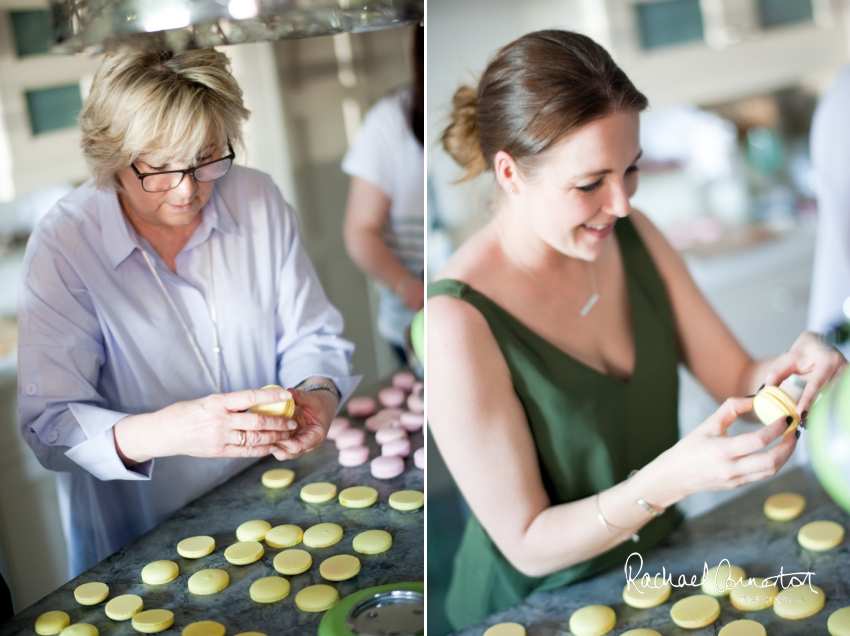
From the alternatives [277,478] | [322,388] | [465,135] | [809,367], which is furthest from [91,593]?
[809,367]

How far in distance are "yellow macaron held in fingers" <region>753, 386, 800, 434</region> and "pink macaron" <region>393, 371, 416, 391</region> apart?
19.4 inches

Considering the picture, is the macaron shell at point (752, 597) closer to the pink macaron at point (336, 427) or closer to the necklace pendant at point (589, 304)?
the necklace pendant at point (589, 304)

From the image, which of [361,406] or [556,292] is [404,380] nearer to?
[361,406]

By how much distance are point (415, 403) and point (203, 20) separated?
2.02 ft

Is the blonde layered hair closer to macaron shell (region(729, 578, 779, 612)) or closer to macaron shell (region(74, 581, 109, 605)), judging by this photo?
macaron shell (region(74, 581, 109, 605))

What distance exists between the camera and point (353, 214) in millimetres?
1111

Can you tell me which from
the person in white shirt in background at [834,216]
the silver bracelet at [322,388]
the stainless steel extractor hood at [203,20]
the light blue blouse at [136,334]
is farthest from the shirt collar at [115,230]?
the person in white shirt in background at [834,216]

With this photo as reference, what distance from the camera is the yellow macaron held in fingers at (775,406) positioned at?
0.83 meters

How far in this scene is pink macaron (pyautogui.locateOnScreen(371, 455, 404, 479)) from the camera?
1.06m

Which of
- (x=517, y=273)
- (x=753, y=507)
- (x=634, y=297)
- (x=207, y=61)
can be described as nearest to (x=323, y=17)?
(x=207, y=61)

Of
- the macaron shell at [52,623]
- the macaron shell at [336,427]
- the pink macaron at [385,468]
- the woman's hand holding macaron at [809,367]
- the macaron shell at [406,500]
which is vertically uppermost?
the woman's hand holding macaron at [809,367]

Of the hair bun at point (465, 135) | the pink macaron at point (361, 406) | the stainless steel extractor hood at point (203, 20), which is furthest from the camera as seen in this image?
the pink macaron at point (361, 406)

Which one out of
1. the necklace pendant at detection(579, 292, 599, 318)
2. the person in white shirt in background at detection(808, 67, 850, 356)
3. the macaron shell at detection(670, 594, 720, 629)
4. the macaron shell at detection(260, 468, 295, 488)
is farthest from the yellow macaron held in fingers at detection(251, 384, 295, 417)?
the person in white shirt in background at detection(808, 67, 850, 356)

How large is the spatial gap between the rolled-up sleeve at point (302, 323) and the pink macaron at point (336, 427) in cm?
3
